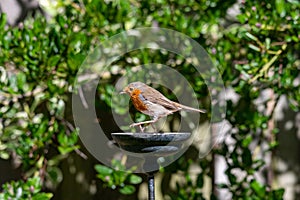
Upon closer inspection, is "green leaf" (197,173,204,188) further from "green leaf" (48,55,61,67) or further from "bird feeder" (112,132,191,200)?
"bird feeder" (112,132,191,200)

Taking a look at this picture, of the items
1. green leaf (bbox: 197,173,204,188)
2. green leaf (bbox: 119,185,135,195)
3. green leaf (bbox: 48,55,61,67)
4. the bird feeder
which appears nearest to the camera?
the bird feeder

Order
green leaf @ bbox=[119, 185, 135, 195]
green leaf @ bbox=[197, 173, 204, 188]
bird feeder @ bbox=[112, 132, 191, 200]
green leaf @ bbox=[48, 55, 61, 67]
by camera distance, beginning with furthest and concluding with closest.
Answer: green leaf @ bbox=[197, 173, 204, 188] < green leaf @ bbox=[119, 185, 135, 195] < green leaf @ bbox=[48, 55, 61, 67] < bird feeder @ bbox=[112, 132, 191, 200]

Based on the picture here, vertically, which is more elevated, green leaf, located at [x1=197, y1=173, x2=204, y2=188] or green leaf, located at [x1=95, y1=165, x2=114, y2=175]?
green leaf, located at [x1=95, y1=165, x2=114, y2=175]

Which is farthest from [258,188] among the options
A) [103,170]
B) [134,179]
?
[103,170]

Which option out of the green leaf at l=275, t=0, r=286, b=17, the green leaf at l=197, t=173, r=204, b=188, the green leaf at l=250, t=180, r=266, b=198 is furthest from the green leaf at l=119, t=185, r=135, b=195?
the green leaf at l=275, t=0, r=286, b=17

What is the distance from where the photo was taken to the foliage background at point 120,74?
2041 mm

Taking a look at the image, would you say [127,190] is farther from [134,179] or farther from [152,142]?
[152,142]

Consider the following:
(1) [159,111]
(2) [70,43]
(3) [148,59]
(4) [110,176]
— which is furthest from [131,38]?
(1) [159,111]

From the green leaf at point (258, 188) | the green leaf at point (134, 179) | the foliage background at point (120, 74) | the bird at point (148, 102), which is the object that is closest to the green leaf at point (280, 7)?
the foliage background at point (120, 74)

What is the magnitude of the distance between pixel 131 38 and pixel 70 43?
0.24 metres

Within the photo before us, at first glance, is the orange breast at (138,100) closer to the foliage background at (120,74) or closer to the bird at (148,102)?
the bird at (148,102)

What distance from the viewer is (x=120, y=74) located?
7.37 feet

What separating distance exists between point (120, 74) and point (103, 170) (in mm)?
405

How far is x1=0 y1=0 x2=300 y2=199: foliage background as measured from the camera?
80.4 inches
